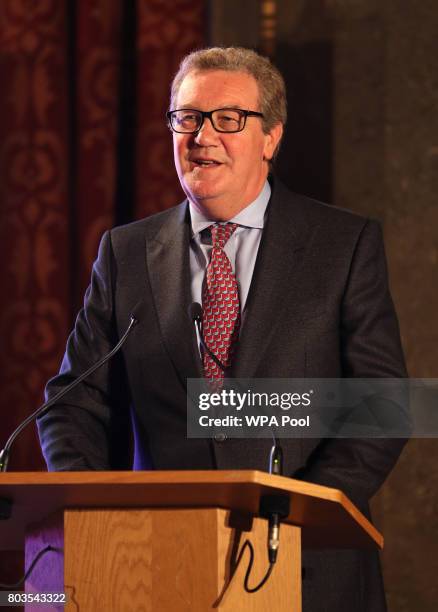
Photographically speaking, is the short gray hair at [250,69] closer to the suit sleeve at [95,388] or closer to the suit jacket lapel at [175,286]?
the suit jacket lapel at [175,286]

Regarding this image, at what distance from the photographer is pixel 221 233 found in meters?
2.41

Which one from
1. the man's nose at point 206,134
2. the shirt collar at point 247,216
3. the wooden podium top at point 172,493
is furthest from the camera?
the shirt collar at point 247,216

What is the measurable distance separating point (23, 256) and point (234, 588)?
190 centimetres

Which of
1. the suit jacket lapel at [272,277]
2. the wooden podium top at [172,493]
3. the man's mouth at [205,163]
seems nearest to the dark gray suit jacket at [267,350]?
the suit jacket lapel at [272,277]

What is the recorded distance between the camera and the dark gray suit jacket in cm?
211

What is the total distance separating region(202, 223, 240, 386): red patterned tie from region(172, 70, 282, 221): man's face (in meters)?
0.13

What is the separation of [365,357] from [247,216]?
442 millimetres

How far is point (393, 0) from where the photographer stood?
→ 3047 millimetres

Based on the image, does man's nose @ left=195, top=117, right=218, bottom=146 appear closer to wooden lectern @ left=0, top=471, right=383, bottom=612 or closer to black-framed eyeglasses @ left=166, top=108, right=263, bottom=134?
black-framed eyeglasses @ left=166, top=108, right=263, bottom=134

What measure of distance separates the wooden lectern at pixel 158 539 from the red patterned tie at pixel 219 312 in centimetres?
68

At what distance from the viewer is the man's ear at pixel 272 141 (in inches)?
97.5

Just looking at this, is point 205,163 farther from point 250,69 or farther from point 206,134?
point 250,69

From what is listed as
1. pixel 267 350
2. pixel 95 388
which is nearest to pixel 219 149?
pixel 267 350

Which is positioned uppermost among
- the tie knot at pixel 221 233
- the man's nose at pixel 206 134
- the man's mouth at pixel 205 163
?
the man's nose at pixel 206 134
